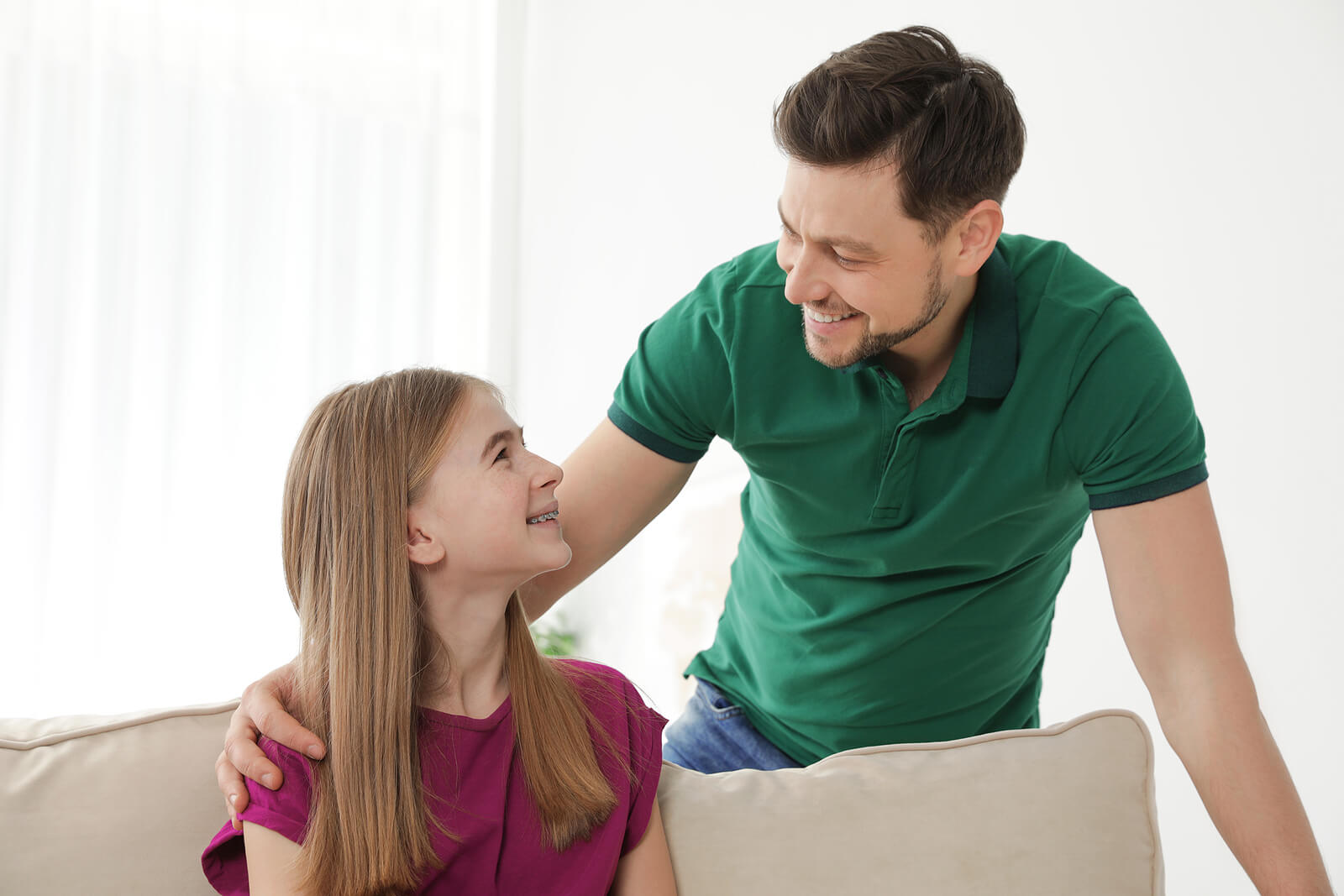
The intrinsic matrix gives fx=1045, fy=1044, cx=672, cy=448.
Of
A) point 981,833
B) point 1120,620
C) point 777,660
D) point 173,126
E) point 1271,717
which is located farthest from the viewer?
point 173,126

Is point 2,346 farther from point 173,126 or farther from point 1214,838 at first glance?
point 1214,838

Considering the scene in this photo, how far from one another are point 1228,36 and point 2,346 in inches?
125

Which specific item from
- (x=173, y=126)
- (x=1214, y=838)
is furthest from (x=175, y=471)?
(x=1214, y=838)

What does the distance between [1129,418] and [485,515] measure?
0.73 meters

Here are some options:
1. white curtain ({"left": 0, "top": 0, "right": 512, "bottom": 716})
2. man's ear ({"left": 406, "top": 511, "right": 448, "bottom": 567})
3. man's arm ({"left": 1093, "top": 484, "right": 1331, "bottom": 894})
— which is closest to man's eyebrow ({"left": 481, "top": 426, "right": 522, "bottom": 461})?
man's ear ({"left": 406, "top": 511, "right": 448, "bottom": 567})

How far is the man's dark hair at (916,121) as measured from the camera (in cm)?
117

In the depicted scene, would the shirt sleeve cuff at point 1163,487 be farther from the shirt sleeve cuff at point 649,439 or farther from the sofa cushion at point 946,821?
the shirt sleeve cuff at point 649,439

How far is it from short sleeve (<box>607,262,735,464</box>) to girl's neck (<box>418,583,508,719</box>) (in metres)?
0.32

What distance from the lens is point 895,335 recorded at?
4.06ft

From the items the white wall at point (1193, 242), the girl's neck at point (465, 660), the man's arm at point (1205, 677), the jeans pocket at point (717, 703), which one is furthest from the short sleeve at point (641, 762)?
the white wall at point (1193, 242)

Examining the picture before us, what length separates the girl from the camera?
1017 mm

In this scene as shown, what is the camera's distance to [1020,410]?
1234 millimetres

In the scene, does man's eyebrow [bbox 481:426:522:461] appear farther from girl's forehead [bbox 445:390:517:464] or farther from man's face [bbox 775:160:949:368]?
man's face [bbox 775:160:949:368]

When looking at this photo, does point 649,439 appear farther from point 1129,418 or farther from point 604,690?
point 1129,418
